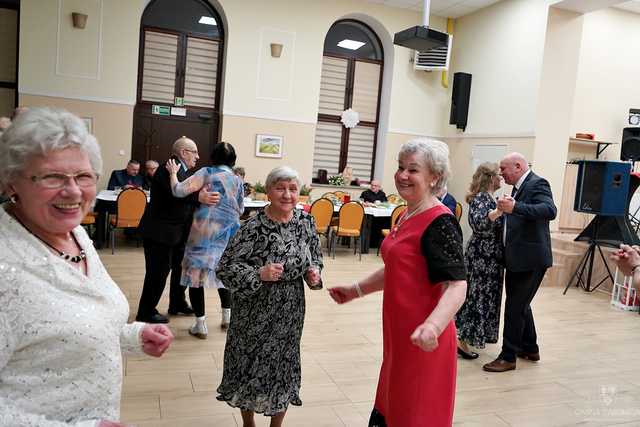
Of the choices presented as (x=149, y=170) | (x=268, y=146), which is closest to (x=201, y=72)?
(x=268, y=146)

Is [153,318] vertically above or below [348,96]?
below

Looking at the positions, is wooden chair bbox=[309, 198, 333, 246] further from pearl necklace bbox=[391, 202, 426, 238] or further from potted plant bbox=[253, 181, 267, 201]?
pearl necklace bbox=[391, 202, 426, 238]

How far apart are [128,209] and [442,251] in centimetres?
608

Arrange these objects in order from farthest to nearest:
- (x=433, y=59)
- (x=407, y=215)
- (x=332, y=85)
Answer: (x=332, y=85)
(x=433, y=59)
(x=407, y=215)

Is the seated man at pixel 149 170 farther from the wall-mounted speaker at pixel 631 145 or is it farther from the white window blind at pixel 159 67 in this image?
the wall-mounted speaker at pixel 631 145

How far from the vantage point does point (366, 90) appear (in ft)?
37.8

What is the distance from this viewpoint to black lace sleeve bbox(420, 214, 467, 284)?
1874 mm

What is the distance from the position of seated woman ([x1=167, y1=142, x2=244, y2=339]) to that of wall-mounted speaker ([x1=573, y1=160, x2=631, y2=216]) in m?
5.13

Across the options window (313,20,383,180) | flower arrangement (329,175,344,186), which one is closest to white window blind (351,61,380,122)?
window (313,20,383,180)

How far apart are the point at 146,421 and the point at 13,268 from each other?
2.08 meters

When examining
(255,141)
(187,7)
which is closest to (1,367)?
(255,141)

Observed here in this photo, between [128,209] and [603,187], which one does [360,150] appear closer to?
[603,187]

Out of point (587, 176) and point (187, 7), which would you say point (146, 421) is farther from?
point (187, 7)

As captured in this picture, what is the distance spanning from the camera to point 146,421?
9.36 ft
